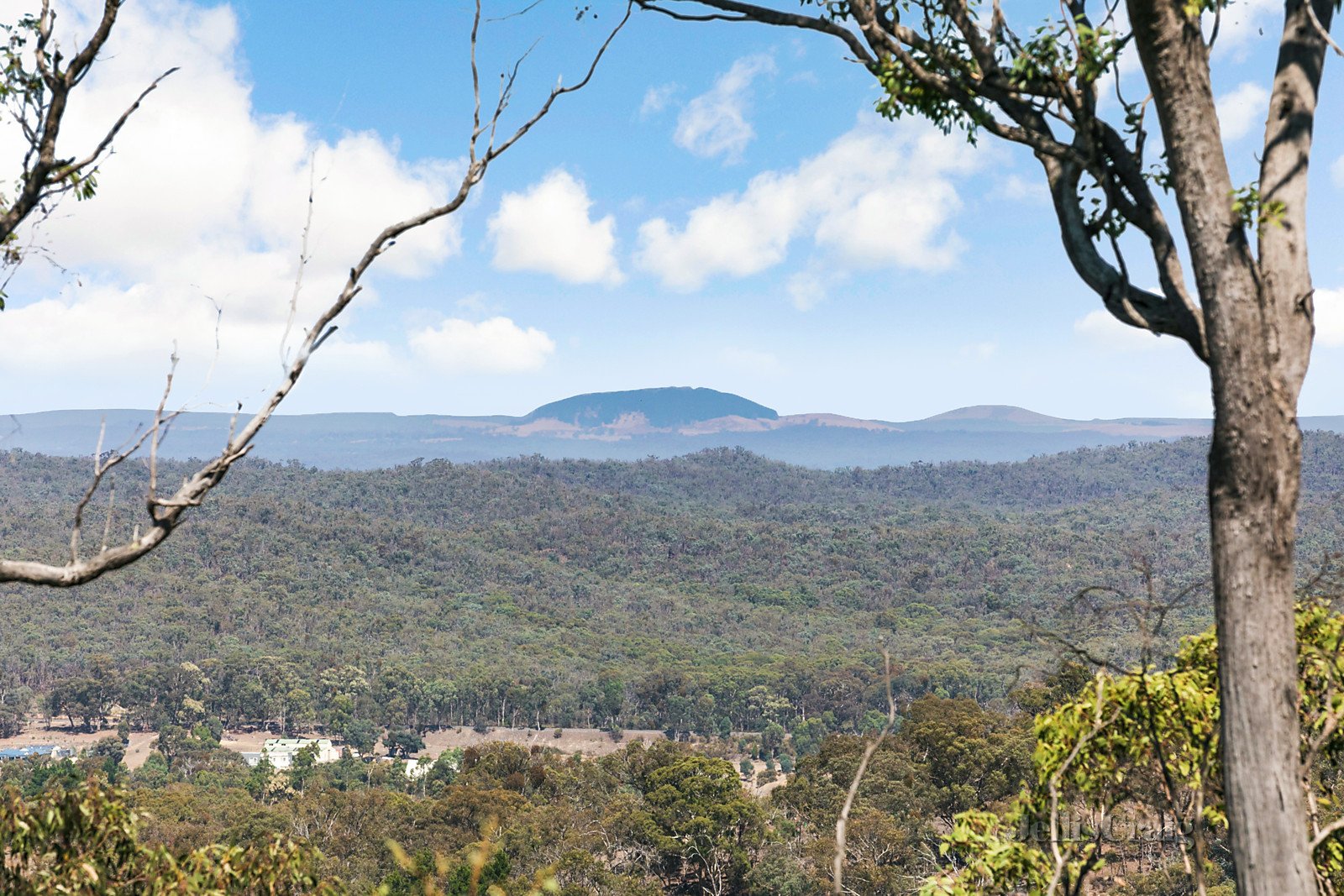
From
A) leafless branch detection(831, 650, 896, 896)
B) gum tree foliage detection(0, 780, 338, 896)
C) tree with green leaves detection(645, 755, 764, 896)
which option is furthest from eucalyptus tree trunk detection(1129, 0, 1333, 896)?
tree with green leaves detection(645, 755, 764, 896)

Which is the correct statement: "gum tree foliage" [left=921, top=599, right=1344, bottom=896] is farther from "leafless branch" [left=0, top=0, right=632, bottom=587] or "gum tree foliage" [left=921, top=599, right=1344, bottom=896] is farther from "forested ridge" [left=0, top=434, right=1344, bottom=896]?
"leafless branch" [left=0, top=0, right=632, bottom=587]

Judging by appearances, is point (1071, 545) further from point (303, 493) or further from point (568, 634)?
point (303, 493)

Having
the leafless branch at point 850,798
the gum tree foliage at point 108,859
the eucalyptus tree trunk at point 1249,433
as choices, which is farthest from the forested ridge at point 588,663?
the eucalyptus tree trunk at point 1249,433

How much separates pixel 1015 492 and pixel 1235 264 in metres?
194

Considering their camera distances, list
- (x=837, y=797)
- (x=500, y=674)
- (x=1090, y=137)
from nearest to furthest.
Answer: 1. (x=1090, y=137)
2. (x=837, y=797)
3. (x=500, y=674)

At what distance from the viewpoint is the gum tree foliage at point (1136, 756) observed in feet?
10.3

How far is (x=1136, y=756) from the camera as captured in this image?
3348mm

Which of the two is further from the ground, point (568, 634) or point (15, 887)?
point (15, 887)

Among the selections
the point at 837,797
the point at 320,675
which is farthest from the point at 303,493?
the point at 837,797

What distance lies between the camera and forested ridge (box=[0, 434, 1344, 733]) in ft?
177

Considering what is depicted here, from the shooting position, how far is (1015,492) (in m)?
184

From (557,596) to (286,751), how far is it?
49.2 meters

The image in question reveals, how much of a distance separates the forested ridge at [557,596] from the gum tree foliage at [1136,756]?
0.42 metres

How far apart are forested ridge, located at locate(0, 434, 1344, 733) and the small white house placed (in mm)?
3171
